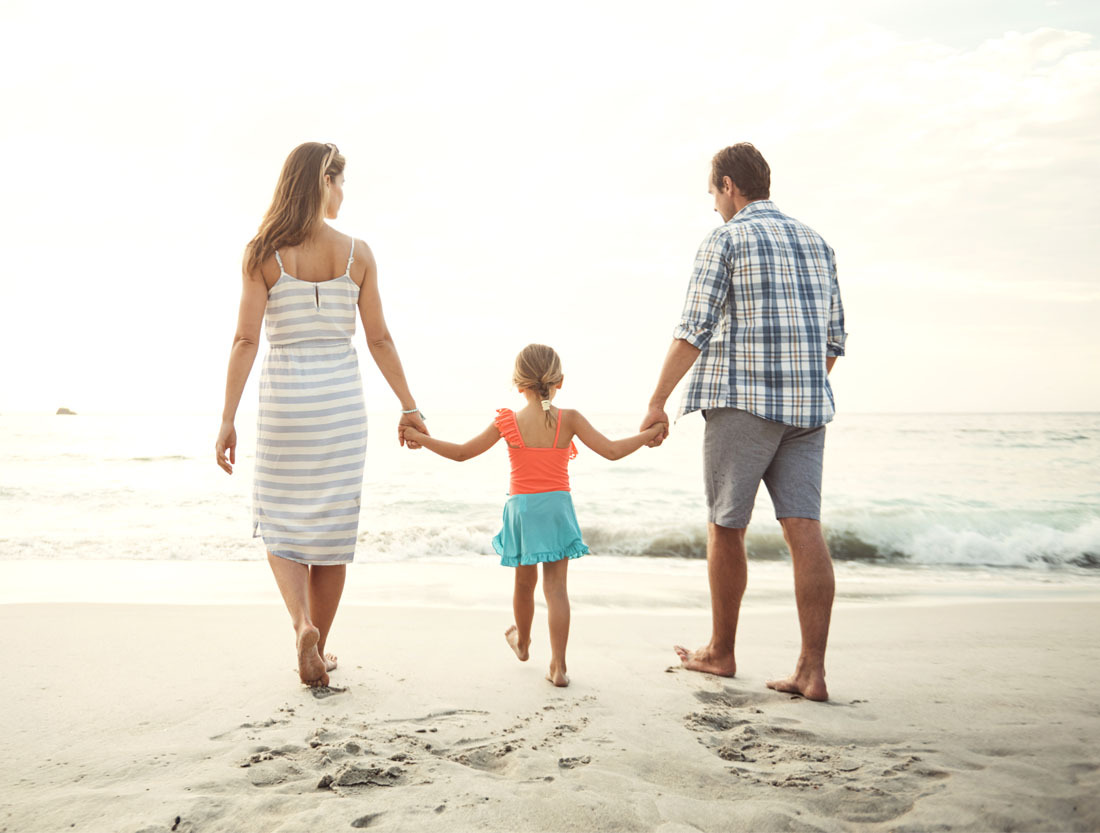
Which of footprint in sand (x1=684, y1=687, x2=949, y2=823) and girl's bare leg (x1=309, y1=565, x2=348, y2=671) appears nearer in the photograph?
footprint in sand (x1=684, y1=687, x2=949, y2=823)

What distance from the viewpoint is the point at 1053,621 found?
4949mm

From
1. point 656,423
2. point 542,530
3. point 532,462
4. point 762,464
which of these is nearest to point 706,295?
point 656,423

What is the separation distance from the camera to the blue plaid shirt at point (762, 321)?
319 centimetres

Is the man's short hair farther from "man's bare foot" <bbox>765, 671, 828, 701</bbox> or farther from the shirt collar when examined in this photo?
"man's bare foot" <bbox>765, 671, 828, 701</bbox>

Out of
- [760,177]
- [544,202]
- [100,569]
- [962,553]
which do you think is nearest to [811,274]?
[760,177]

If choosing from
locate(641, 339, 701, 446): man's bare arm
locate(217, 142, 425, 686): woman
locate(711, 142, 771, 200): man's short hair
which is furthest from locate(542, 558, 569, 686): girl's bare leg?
locate(711, 142, 771, 200): man's short hair

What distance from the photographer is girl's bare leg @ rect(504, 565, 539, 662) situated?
340 centimetres

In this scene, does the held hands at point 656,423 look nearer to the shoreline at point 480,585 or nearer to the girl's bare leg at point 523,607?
the girl's bare leg at point 523,607

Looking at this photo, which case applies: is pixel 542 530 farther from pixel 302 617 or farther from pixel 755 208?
pixel 755 208

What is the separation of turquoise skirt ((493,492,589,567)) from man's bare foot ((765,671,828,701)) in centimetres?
97

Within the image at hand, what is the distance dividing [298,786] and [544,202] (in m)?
14.0

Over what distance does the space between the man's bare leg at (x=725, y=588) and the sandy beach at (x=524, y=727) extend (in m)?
0.12

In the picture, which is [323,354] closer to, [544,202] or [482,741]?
[482,741]

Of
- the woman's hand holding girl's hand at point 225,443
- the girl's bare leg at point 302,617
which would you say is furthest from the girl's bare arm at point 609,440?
the woman's hand holding girl's hand at point 225,443
